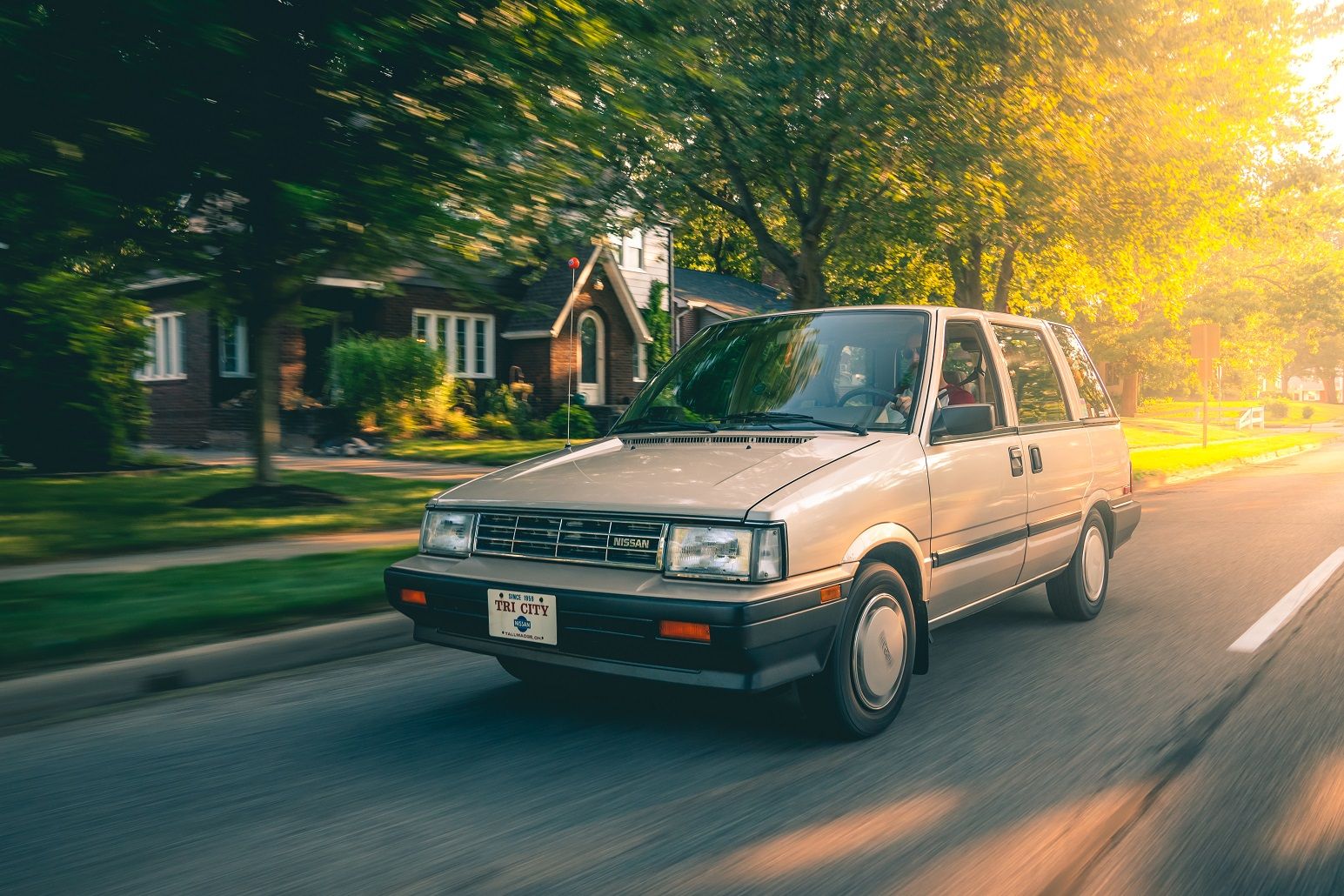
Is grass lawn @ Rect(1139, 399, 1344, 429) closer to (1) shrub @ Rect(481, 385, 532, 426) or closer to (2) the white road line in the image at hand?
(1) shrub @ Rect(481, 385, 532, 426)

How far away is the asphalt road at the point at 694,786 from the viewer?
3.25 m

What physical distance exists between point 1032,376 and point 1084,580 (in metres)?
1.40

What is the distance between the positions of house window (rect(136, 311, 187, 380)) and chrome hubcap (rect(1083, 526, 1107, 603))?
73.8 feet

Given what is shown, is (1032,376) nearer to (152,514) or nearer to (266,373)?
(266,373)

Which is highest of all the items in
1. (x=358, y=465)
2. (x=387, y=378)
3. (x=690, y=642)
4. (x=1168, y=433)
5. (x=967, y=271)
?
(x=967, y=271)

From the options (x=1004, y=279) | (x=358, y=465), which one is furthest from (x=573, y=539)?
(x=1004, y=279)

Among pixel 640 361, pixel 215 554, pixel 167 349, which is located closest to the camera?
pixel 215 554

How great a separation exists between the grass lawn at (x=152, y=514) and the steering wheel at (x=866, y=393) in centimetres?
642

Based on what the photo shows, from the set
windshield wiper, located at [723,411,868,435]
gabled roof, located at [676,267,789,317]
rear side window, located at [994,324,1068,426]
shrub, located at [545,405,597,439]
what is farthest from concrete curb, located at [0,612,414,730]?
gabled roof, located at [676,267,789,317]

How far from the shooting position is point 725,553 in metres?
4.02

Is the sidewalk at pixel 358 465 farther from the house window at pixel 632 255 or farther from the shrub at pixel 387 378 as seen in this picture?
the house window at pixel 632 255

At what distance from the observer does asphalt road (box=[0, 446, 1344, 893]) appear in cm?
325

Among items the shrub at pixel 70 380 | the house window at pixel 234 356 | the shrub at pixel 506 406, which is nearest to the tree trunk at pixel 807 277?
the shrub at pixel 70 380

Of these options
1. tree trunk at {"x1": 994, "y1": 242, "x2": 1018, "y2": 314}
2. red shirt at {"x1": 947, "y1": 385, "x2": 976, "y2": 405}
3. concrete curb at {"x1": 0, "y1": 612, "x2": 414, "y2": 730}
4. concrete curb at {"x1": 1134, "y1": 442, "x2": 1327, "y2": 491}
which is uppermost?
tree trunk at {"x1": 994, "y1": 242, "x2": 1018, "y2": 314}
